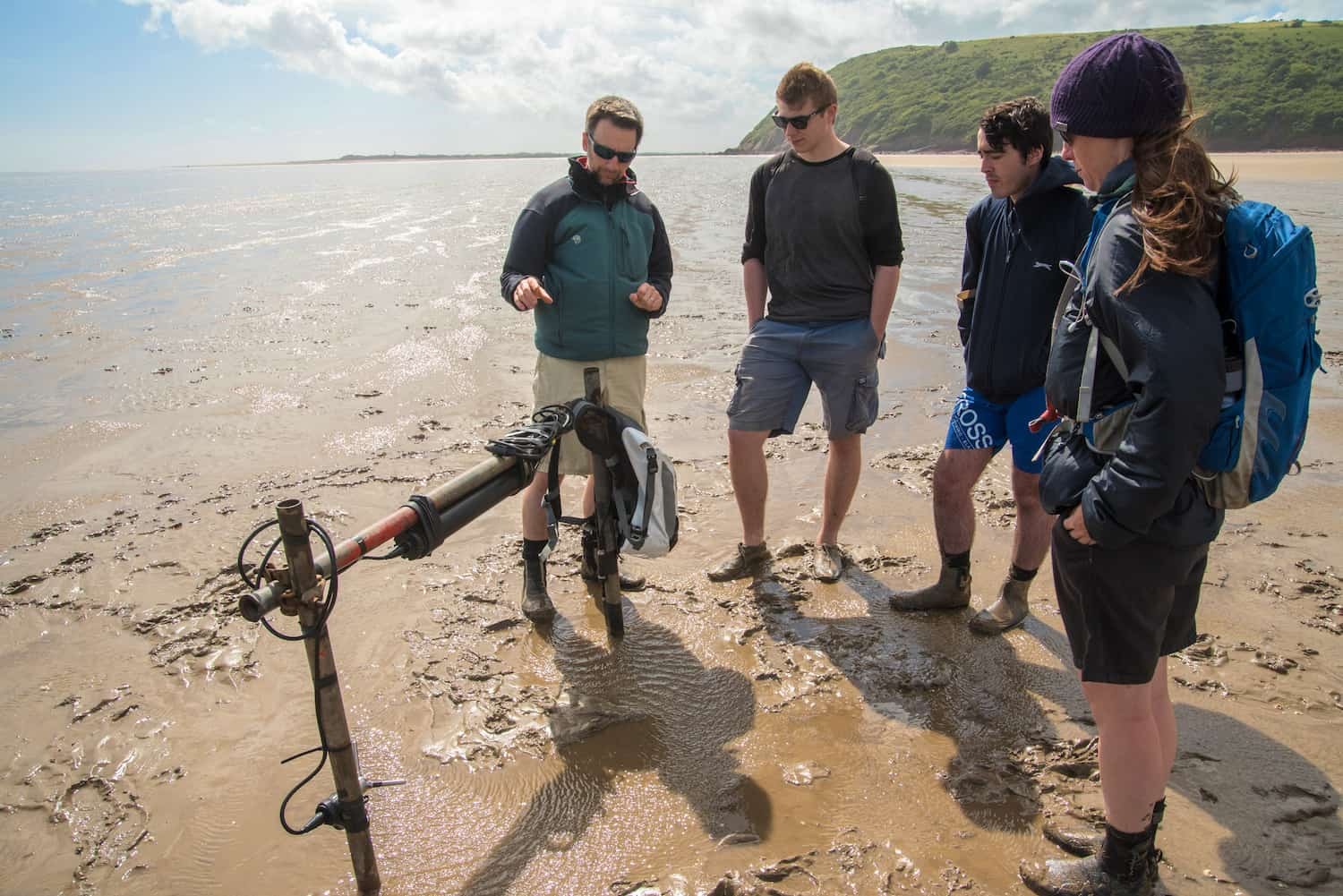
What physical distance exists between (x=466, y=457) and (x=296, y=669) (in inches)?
110

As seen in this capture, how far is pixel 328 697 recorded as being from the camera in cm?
230

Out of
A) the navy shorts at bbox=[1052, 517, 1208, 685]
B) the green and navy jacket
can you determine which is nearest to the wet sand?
the navy shorts at bbox=[1052, 517, 1208, 685]

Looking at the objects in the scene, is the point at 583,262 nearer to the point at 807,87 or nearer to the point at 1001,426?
the point at 807,87

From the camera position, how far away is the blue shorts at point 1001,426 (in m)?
3.67

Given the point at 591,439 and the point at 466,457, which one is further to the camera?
the point at 466,457

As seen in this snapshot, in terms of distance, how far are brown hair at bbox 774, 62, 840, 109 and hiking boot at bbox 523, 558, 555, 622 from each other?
2.58 metres

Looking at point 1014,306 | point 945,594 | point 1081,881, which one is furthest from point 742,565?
point 1081,881

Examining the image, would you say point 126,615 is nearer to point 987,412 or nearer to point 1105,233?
point 987,412

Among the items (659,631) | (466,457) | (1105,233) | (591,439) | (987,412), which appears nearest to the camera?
(1105,233)

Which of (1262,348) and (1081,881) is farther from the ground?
(1262,348)

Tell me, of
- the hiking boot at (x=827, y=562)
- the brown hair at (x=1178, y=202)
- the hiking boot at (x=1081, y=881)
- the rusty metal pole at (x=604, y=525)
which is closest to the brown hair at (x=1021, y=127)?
the brown hair at (x=1178, y=202)

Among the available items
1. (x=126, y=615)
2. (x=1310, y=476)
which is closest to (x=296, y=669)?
(x=126, y=615)

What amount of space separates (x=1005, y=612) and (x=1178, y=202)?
259cm

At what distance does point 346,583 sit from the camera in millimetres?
4613
